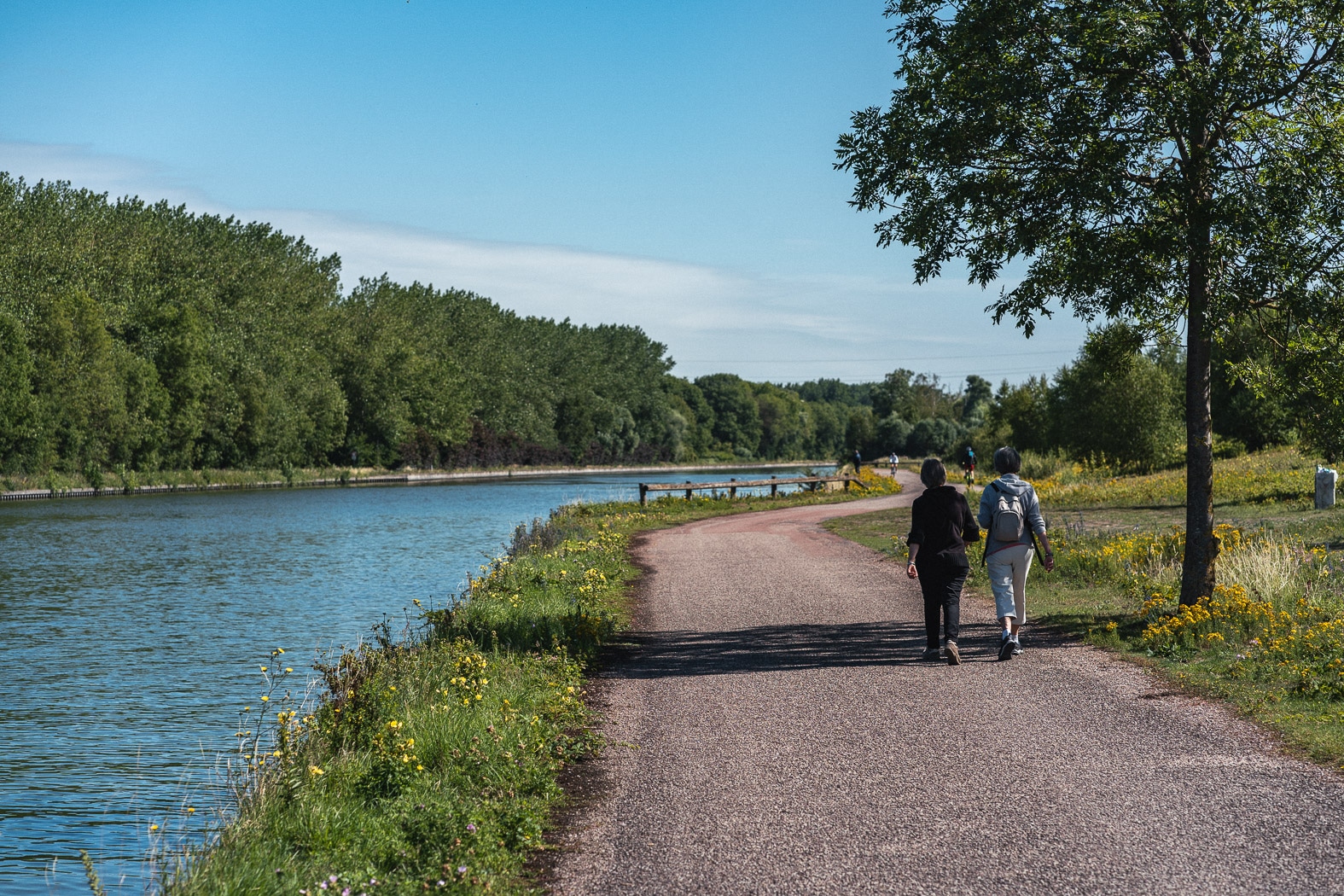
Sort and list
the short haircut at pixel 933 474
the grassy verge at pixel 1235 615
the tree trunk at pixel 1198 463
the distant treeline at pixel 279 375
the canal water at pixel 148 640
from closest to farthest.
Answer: the canal water at pixel 148 640 < the grassy verge at pixel 1235 615 < the short haircut at pixel 933 474 < the tree trunk at pixel 1198 463 < the distant treeline at pixel 279 375

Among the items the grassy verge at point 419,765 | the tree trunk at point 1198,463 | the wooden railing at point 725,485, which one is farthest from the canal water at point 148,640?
the tree trunk at point 1198,463

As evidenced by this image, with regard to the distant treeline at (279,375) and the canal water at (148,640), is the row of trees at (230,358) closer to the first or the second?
the distant treeline at (279,375)

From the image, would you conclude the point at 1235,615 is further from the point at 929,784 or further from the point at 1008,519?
the point at 929,784

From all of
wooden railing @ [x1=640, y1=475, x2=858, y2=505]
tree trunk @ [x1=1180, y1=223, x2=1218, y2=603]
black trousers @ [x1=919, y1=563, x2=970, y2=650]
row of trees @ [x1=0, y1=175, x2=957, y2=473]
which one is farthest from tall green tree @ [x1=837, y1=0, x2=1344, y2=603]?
row of trees @ [x1=0, y1=175, x2=957, y2=473]

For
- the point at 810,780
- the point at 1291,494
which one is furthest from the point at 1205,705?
the point at 1291,494

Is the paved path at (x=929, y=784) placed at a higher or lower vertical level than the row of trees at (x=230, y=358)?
lower

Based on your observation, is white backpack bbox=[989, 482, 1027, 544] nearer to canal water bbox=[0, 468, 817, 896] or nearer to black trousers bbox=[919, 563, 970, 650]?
black trousers bbox=[919, 563, 970, 650]

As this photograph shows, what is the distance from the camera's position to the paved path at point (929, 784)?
18.0 ft

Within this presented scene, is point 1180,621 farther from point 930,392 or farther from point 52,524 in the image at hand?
point 930,392

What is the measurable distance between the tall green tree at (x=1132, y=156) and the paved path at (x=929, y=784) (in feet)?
13.8

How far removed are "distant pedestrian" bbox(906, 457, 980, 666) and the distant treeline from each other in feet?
15.9

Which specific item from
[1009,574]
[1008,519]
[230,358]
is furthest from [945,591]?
[230,358]

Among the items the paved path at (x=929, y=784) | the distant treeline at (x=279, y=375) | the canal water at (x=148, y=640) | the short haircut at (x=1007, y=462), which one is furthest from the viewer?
the distant treeline at (x=279, y=375)

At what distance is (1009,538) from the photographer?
1119cm
